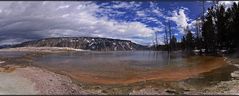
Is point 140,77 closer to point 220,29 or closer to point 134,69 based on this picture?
point 134,69

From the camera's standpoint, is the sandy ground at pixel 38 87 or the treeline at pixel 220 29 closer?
the sandy ground at pixel 38 87

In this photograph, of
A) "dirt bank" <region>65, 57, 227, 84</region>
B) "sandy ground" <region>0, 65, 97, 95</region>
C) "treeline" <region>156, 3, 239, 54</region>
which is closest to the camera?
"sandy ground" <region>0, 65, 97, 95</region>

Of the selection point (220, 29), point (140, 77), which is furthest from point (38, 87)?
point (220, 29)

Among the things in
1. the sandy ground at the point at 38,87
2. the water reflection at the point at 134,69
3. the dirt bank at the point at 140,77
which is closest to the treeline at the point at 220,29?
the water reflection at the point at 134,69

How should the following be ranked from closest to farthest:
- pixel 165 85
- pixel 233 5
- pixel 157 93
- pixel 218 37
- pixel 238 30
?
1. pixel 157 93
2. pixel 165 85
3. pixel 238 30
4. pixel 233 5
5. pixel 218 37

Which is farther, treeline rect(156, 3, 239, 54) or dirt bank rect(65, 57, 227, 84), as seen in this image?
treeline rect(156, 3, 239, 54)

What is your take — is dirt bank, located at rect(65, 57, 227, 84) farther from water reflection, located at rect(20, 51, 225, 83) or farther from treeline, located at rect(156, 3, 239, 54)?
treeline, located at rect(156, 3, 239, 54)

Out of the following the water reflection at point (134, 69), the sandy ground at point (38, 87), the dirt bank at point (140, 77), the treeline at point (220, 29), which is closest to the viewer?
the sandy ground at point (38, 87)

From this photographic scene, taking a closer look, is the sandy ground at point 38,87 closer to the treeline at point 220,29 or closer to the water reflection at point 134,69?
the water reflection at point 134,69

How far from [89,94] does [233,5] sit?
5686 centimetres

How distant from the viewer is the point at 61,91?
18094 millimetres

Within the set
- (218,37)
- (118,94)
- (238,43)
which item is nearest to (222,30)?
(218,37)

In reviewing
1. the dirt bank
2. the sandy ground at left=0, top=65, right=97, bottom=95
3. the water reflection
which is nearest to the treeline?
Result: the water reflection

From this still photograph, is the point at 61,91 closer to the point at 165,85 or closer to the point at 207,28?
the point at 165,85
